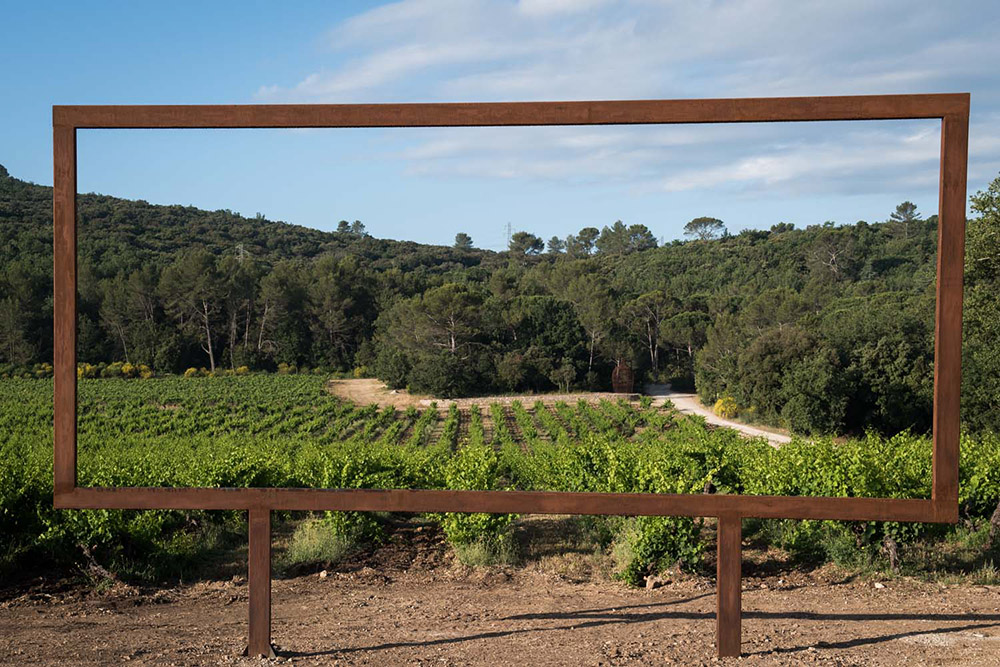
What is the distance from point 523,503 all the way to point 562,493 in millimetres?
154

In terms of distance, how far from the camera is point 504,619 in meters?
3.83

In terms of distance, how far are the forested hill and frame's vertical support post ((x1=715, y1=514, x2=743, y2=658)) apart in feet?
6.47

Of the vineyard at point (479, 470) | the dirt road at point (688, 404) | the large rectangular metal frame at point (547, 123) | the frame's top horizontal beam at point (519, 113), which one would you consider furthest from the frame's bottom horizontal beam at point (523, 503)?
the dirt road at point (688, 404)

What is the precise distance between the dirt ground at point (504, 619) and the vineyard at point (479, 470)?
0.27 meters

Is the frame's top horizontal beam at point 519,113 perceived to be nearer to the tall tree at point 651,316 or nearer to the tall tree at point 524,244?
the tall tree at point 524,244

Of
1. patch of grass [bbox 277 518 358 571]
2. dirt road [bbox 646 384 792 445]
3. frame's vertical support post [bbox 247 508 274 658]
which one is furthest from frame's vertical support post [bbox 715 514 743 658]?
patch of grass [bbox 277 518 358 571]

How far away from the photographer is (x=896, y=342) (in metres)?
7.20

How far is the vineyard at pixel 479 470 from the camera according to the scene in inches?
196

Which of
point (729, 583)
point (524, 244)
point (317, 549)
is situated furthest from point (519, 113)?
point (317, 549)

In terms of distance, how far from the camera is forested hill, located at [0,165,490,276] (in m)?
4.19

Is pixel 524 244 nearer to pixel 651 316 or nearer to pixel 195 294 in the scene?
pixel 651 316

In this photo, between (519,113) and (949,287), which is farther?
(519,113)

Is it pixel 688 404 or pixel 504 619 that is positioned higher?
pixel 688 404

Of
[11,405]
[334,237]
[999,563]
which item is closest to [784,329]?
[999,563]
